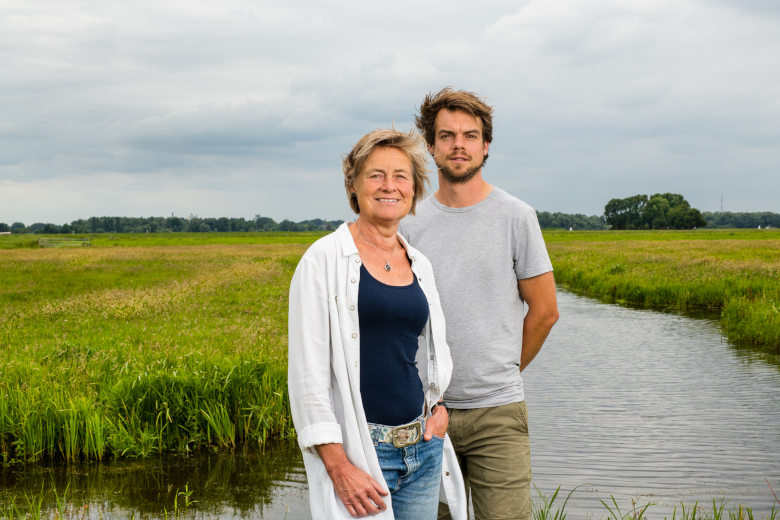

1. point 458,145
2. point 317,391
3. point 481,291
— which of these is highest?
point 458,145

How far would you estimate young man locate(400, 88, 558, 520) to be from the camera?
3.43 metres

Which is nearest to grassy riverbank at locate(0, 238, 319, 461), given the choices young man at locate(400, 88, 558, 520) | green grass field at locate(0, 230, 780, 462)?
green grass field at locate(0, 230, 780, 462)

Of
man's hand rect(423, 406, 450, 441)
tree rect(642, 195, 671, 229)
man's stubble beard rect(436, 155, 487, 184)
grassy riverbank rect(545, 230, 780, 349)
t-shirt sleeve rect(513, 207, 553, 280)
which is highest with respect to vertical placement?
tree rect(642, 195, 671, 229)

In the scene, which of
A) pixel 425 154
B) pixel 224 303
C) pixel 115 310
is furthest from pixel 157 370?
pixel 224 303

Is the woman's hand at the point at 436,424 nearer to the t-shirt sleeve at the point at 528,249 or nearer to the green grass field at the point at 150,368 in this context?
the t-shirt sleeve at the point at 528,249

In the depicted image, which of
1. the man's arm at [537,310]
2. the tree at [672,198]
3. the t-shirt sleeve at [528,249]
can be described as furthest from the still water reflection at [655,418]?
the tree at [672,198]

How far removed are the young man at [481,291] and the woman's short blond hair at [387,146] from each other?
0.68 m

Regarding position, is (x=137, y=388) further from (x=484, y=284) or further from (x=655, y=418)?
(x=655, y=418)

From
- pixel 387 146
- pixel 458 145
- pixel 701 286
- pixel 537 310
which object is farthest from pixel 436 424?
pixel 701 286

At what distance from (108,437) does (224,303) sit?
1066 cm

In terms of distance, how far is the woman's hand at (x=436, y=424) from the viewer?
9.39ft

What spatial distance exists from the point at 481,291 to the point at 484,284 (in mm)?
43

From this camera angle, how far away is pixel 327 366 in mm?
2557

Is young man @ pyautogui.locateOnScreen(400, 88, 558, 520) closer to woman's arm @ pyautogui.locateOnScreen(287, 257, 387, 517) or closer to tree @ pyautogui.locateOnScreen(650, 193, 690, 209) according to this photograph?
woman's arm @ pyautogui.locateOnScreen(287, 257, 387, 517)
